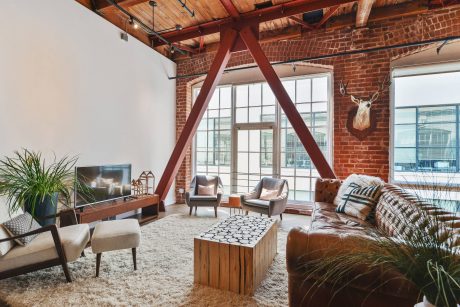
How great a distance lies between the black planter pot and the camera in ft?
9.19

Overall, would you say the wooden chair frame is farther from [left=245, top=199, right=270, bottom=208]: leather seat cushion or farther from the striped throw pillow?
the striped throw pillow

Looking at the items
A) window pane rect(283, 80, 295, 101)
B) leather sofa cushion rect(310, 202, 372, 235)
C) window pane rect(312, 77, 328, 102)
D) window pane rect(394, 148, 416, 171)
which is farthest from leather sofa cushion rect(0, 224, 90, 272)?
window pane rect(394, 148, 416, 171)

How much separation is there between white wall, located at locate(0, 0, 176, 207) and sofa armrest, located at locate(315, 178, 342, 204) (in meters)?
3.43

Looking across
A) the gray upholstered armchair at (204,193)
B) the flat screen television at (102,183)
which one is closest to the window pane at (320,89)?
the gray upholstered armchair at (204,193)

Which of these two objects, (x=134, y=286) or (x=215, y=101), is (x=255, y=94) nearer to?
(x=215, y=101)

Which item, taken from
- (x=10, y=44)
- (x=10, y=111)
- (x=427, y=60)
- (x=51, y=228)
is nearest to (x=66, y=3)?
(x=10, y=44)

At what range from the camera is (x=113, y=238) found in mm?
2443

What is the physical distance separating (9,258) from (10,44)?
2482 mm

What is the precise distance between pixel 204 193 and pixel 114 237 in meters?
2.52

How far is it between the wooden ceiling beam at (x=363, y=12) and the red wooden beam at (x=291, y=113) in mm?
1592

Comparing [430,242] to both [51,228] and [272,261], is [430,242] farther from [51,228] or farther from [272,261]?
[51,228]

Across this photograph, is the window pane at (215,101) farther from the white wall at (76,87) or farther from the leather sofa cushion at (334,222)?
the leather sofa cushion at (334,222)

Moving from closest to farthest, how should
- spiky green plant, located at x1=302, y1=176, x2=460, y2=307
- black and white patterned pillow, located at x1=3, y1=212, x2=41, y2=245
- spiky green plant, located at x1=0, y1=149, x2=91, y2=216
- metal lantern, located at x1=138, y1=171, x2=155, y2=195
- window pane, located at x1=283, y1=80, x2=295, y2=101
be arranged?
spiky green plant, located at x1=302, y1=176, x2=460, y2=307 < black and white patterned pillow, located at x1=3, y1=212, x2=41, y2=245 < spiky green plant, located at x1=0, y1=149, x2=91, y2=216 < metal lantern, located at x1=138, y1=171, x2=155, y2=195 < window pane, located at x1=283, y1=80, x2=295, y2=101

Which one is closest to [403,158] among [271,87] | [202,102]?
[271,87]
